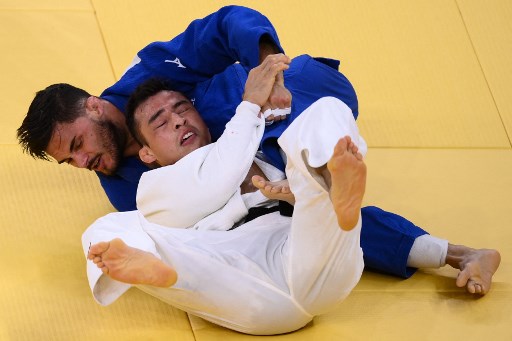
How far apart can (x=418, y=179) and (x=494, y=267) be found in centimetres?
69

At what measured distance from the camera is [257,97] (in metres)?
3.20

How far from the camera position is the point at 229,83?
145 inches

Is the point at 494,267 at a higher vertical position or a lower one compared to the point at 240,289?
lower

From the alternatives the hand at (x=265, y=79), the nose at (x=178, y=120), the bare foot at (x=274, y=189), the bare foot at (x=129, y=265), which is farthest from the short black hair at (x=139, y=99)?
the bare foot at (x=129, y=265)

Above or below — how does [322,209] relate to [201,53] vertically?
below

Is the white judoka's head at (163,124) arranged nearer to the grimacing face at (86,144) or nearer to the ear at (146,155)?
the ear at (146,155)

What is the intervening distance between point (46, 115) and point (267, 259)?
104cm

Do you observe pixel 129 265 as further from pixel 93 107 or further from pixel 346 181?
pixel 93 107

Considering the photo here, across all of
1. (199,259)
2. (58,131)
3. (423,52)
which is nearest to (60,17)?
(58,131)

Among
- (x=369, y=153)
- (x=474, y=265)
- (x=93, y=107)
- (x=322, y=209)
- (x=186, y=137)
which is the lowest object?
(x=474, y=265)

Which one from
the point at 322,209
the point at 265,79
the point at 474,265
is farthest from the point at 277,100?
the point at 474,265

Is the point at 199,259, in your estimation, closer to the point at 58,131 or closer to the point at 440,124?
the point at 58,131

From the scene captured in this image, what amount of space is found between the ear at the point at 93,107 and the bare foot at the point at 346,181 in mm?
1300

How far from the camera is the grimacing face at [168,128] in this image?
3346 millimetres
